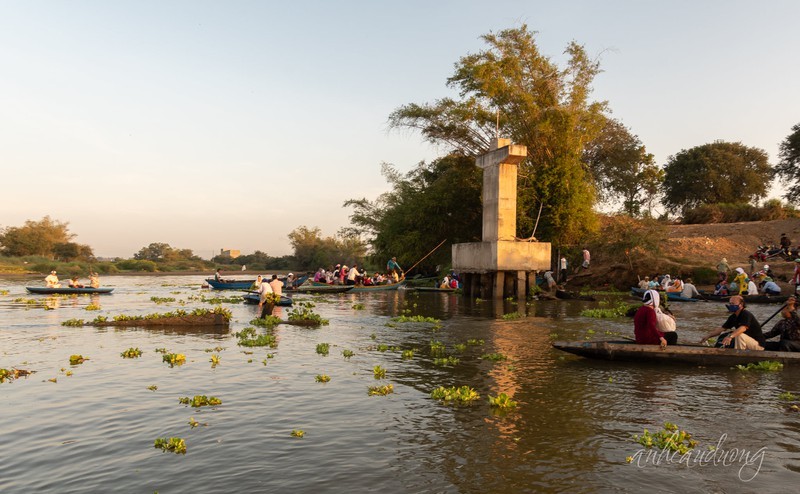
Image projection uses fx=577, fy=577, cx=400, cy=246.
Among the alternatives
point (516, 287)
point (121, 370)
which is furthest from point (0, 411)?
point (516, 287)

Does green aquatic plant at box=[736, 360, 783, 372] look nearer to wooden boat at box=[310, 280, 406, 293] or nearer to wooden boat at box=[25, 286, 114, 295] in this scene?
wooden boat at box=[310, 280, 406, 293]

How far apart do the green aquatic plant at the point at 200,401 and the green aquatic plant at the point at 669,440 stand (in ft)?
Result: 23.7

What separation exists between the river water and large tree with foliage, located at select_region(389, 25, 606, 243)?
27.3m

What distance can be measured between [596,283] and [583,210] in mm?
6058

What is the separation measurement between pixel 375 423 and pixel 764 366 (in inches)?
377

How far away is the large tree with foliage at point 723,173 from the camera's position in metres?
66.3

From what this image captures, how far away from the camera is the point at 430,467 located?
762cm

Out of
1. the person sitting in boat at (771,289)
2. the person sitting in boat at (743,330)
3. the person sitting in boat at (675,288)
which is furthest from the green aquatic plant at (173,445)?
the person sitting in boat at (771,289)

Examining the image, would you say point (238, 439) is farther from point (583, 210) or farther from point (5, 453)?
point (583, 210)

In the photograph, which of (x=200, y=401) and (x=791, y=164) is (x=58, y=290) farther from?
(x=791, y=164)

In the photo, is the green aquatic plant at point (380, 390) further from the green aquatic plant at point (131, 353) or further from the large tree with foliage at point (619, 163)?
the large tree with foliage at point (619, 163)

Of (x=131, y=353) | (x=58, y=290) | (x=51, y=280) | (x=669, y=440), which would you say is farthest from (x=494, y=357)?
(x=51, y=280)

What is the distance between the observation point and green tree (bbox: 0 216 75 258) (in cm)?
9762

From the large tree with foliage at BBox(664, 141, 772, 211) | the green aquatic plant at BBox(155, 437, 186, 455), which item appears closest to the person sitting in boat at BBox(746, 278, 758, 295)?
the green aquatic plant at BBox(155, 437, 186, 455)
